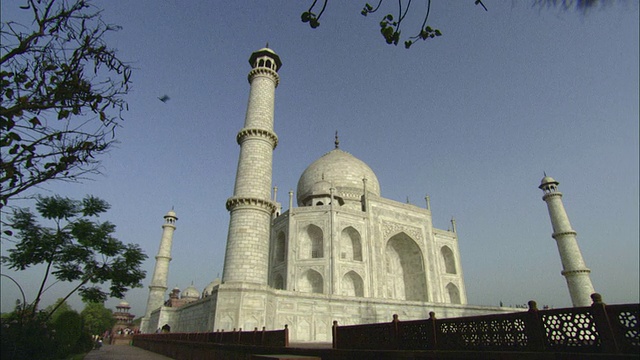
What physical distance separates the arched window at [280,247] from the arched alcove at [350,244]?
3.76m

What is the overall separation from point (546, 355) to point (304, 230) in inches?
769

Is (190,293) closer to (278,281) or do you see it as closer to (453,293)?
(278,281)

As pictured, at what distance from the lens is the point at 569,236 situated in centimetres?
2569

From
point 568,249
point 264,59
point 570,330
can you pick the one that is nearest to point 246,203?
point 264,59

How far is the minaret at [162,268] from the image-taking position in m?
27.4

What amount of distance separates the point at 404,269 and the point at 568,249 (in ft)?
38.6

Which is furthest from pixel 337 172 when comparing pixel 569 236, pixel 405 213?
pixel 569 236

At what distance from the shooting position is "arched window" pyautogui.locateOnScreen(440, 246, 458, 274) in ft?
84.4

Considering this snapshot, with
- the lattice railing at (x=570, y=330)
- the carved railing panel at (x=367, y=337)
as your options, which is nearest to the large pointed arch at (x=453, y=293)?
the carved railing panel at (x=367, y=337)

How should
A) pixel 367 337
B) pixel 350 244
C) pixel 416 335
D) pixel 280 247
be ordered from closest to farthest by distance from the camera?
pixel 416 335 < pixel 367 337 < pixel 350 244 < pixel 280 247

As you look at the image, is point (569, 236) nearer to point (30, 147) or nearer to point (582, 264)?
point (582, 264)

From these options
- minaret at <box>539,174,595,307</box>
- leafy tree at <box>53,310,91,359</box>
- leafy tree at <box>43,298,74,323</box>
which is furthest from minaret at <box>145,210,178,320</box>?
minaret at <box>539,174,595,307</box>

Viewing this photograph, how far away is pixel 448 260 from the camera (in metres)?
26.2

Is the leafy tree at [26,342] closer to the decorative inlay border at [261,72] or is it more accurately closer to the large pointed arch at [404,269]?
the decorative inlay border at [261,72]
